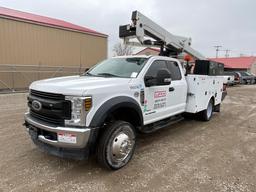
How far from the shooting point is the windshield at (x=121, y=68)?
13.1 ft

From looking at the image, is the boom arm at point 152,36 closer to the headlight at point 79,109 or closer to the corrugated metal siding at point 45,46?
the headlight at point 79,109

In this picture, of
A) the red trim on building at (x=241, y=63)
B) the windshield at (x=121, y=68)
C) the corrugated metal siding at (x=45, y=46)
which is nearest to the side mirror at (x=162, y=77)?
the windshield at (x=121, y=68)

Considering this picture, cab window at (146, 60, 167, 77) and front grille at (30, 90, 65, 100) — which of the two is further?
cab window at (146, 60, 167, 77)

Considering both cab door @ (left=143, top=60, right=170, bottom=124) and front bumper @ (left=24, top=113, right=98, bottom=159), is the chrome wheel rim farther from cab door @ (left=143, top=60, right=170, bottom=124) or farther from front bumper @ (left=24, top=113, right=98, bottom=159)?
cab door @ (left=143, top=60, right=170, bottom=124)

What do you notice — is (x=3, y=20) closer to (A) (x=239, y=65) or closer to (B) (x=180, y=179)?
(B) (x=180, y=179)

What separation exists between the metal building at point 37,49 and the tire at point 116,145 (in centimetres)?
1293

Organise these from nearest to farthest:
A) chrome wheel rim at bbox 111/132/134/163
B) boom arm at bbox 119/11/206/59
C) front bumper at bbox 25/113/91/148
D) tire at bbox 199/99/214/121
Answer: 1. front bumper at bbox 25/113/91/148
2. chrome wheel rim at bbox 111/132/134/163
3. boom arm at bbox 119/11/206/59
4. tire at bbox 199/99/214/121

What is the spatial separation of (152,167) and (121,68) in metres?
2.02

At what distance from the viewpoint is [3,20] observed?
1333 cm

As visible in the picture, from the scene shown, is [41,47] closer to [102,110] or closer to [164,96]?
[164,96]

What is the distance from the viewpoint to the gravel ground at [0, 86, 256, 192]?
9.45 feet

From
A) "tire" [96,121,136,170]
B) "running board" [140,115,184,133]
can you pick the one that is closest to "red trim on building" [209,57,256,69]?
"running board" [140,115,184,133]

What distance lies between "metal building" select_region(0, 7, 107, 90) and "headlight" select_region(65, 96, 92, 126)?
42.3 feet

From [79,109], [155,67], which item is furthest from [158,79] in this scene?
[79,109]
